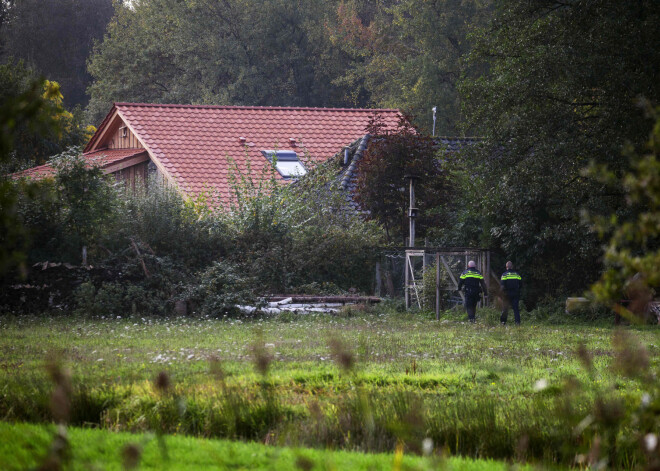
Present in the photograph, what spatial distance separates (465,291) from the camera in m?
19.6

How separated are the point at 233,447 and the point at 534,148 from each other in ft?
50.7

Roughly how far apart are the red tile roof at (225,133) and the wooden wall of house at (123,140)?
74 cm

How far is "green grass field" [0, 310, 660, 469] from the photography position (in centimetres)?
638

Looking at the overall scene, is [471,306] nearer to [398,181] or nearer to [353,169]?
[398,181]

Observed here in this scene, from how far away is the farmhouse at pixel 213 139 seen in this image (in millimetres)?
31094

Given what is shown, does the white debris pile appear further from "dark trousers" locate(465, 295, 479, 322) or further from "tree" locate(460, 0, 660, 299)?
"tree" locate(460, 0, 660, 299)

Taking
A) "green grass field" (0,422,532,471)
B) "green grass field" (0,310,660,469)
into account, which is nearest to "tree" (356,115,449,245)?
"green grass field" (0,310,660,469)

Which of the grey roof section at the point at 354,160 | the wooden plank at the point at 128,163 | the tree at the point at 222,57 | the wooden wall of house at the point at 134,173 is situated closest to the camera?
the grey roof section at the point at 354,160

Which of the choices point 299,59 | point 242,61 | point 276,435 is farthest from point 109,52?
point 276,435

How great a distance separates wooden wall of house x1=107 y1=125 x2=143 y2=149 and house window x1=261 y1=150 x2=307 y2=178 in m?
5.66

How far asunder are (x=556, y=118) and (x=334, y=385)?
1265 centimetres

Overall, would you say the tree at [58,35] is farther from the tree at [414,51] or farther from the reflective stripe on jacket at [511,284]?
the reflective stripe on jacket at [511,284]

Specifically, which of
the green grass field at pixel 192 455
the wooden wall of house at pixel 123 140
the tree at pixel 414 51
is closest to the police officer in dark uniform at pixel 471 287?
the green grass field at pixel 192 455

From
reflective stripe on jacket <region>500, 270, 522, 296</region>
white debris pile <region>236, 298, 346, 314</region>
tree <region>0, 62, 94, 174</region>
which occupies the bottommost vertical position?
white debris pile <region>236, 298, 346, 314</region>
